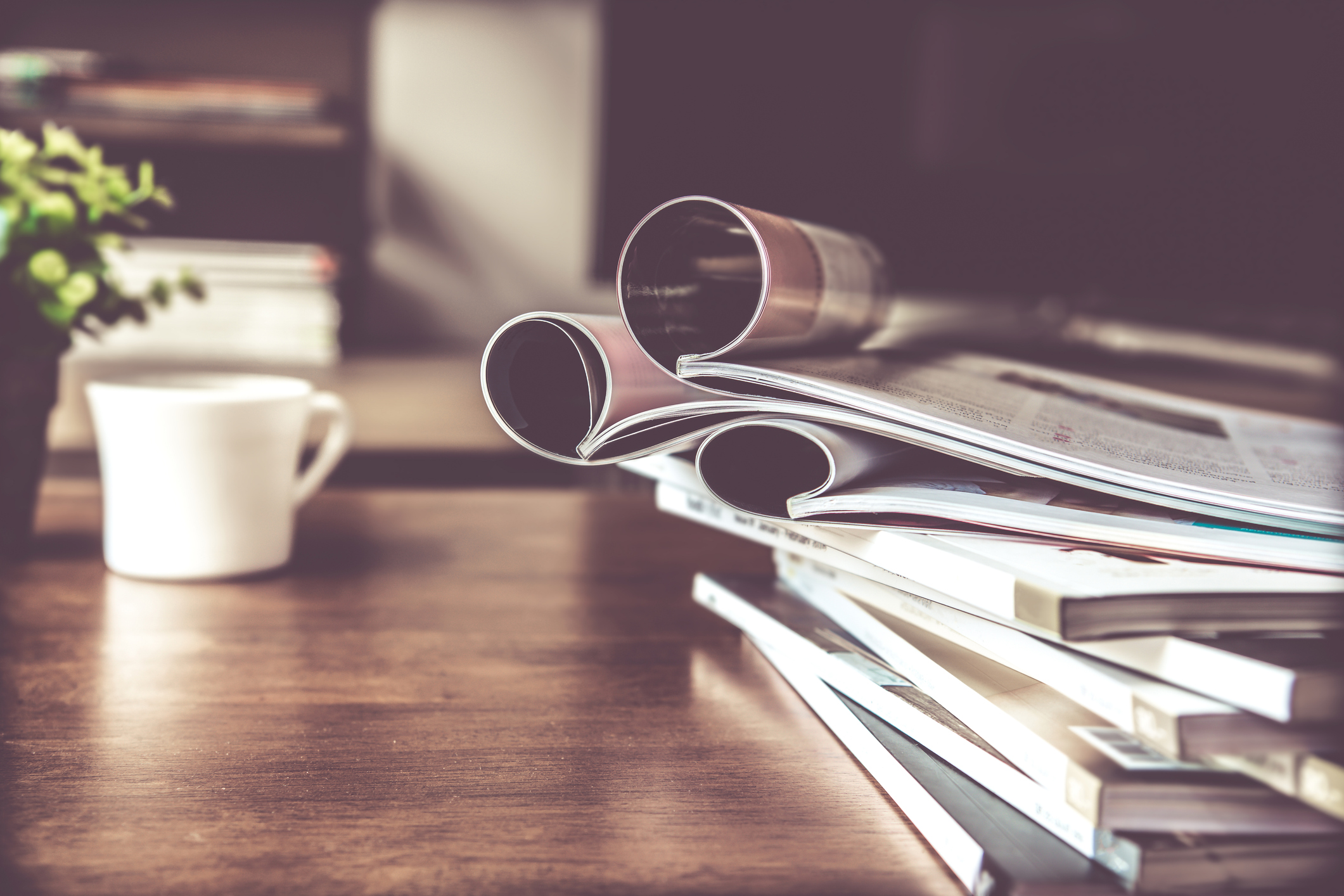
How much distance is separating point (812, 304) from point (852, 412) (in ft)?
0.28

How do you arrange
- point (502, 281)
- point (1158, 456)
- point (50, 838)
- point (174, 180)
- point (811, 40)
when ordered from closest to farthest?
point (50, 838) < point (1158, 456) < point (811, 40) < point (174, 180) < point (502, 281)

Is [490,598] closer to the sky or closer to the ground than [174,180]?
closer to the ground

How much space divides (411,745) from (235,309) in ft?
4.02

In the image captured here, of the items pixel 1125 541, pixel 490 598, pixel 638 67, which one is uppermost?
pixel 638 67

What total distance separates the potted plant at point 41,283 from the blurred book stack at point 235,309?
33.3 inches

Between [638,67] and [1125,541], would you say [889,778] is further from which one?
[638,67]

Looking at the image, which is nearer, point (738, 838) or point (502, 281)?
point (738, 838)

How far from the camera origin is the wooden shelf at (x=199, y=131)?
54.1 inches

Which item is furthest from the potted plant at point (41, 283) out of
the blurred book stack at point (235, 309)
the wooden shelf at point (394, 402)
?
the blurred book stack at point (235, 309)

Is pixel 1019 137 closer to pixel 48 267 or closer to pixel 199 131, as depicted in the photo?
pixel 199 131

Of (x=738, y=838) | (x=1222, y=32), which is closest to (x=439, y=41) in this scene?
(x=1222, y=32)

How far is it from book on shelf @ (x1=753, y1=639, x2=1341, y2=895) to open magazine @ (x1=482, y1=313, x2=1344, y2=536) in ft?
0.37

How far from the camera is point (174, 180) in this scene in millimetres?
1683

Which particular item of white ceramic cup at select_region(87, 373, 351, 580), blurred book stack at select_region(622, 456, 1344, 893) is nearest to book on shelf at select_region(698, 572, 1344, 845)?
blurred book stack at select_region(622, 456, 1344, 893)
